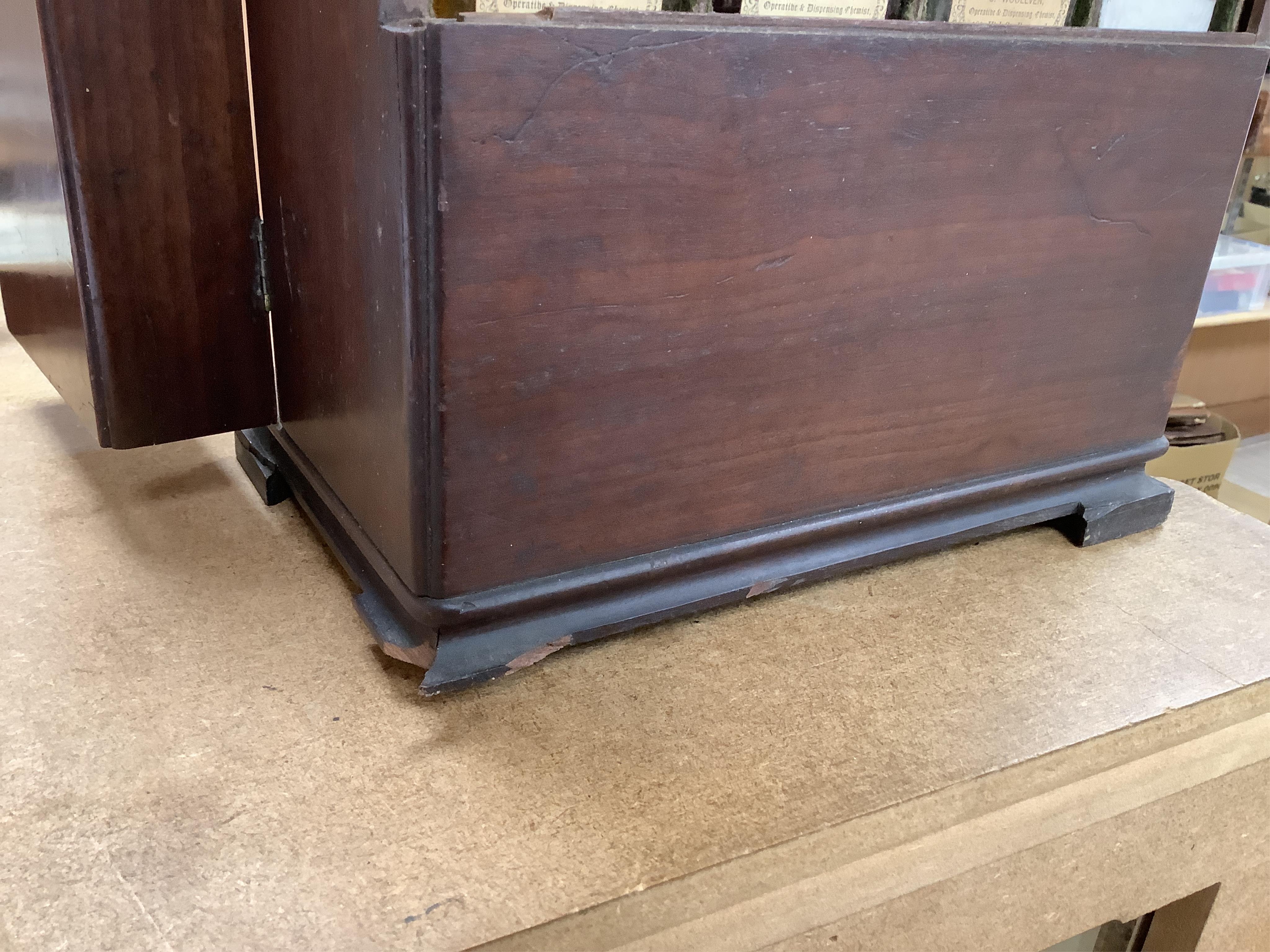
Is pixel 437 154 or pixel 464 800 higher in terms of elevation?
pixel 437 154

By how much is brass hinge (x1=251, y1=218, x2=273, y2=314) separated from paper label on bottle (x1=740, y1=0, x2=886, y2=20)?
0.37m

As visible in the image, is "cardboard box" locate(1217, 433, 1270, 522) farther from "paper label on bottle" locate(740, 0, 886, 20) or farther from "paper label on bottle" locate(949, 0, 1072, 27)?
"paper label on bottle" locate(740, 0, 886, 20)

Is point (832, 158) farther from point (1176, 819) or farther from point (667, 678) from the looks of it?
point (1176, 819)

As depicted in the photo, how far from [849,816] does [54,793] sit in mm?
428

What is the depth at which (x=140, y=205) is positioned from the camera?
2.28 feet

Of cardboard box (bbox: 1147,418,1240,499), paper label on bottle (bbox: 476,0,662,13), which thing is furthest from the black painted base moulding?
cardboard box (bbox: 1147,418,1240,499)

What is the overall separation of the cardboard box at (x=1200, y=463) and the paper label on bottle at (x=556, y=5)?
137cm

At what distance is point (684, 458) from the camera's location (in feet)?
2.17

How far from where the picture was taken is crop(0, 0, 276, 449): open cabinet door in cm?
66

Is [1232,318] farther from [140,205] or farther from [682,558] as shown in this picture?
[140,205]

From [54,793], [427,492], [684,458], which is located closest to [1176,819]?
[684,458]

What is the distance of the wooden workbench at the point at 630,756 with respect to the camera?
514 mm

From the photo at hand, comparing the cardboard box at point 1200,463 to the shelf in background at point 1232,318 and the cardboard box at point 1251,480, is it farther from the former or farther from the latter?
the shelf in background at point 1232,318

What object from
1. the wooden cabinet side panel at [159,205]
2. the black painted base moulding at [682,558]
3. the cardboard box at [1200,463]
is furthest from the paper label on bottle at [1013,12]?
the cardboard box at [1200,463]
